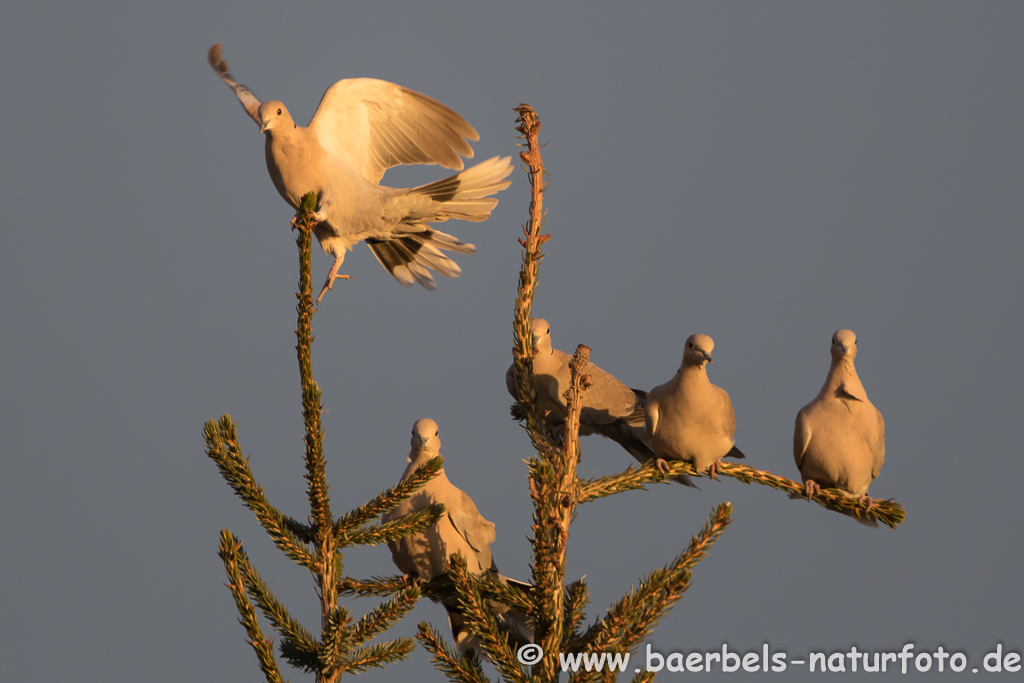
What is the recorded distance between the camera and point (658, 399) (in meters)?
4.40

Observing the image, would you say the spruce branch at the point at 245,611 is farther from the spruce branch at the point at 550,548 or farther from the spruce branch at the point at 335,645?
the spruce branch at the point at 550,548

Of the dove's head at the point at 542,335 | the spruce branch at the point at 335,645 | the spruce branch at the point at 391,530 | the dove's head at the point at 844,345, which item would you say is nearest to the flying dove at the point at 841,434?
the dove's head at the point at 844,345

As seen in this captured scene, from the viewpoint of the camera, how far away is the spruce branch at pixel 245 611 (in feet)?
10.5

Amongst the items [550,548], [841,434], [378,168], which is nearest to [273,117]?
[378,168]

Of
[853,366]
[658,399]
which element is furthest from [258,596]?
Result: [853,366]

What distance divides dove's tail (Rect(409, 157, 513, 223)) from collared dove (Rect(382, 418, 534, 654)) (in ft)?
5.60

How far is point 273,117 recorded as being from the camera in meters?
5.03

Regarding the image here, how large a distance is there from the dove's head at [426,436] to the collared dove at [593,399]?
0.56 meters

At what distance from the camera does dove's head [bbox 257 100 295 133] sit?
4.99 meters

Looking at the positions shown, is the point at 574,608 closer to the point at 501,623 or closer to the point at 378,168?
the point at 501,623

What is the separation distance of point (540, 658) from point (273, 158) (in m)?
3.06

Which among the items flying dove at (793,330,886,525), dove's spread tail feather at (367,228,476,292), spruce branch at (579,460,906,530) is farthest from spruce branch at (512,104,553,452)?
dove's spread tail feather at (367,228,476,292)

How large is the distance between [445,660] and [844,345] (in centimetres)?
230

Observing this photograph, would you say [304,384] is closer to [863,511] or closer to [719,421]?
[719,421]
